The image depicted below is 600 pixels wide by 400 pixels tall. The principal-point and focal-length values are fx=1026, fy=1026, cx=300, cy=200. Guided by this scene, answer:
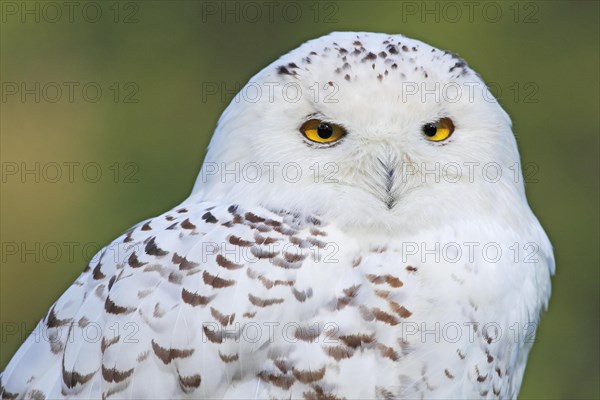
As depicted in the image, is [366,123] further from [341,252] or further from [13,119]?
[13,119]

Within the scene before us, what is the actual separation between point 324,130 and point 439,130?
0.29m

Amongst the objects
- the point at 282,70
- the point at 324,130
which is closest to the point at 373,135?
the point at 324,130

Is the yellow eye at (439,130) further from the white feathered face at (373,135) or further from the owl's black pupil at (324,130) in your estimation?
the owl's black pupil at (324,130)

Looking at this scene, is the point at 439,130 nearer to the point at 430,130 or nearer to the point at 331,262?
the point at 430,130

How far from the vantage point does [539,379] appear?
5.32 metres

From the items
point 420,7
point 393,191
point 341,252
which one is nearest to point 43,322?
point 341,252

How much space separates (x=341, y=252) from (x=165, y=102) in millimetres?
3814

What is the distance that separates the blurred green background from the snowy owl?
2.97 metres

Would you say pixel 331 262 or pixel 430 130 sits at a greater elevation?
pixel 430 130

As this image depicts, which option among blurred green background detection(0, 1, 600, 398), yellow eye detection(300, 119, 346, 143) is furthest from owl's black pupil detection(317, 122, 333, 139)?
blurred green background detection(0, 1, 600, 398)

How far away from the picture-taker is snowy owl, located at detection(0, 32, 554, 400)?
2348 millimetres

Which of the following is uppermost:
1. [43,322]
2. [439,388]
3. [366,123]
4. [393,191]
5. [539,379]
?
[366,123]

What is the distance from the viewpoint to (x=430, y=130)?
8.50 feet

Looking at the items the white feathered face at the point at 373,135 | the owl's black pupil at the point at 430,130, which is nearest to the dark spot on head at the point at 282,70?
the white feathered face at the point at 373,135
